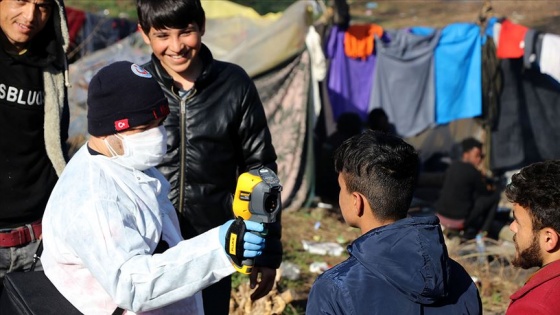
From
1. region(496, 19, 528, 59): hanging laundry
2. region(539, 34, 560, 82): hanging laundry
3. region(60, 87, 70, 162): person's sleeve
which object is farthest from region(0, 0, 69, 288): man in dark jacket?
region(496, 19, 528, 59): hanging laundry

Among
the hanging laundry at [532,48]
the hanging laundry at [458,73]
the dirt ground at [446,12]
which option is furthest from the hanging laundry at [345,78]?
the dirt ground at [446,12]

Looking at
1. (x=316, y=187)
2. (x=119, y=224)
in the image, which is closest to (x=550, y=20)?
(x=316, y=187)

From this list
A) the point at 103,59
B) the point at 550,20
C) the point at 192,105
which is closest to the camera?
the point at 192,105

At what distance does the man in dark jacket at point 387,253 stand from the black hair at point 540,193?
40cm

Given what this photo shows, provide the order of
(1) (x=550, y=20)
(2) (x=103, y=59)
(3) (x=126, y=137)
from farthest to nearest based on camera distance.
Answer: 1. (1) (x=550, y=20)
2. (2) (x=103, y=59)
3. (3) (x=126, y=137)

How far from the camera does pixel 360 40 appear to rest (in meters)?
9.60

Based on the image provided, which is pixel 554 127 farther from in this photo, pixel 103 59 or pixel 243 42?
pixel 103 59

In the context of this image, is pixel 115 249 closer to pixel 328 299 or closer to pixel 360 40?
pixel 328 299

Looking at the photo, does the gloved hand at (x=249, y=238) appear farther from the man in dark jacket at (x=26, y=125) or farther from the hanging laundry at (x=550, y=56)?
the hanging laundry at (x=550, y=56)

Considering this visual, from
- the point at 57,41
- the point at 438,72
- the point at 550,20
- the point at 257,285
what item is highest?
the point at 57,41

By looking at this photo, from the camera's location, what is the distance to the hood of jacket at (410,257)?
98.7 inches

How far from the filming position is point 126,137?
2.70 meters

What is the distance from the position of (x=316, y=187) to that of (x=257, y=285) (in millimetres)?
6299

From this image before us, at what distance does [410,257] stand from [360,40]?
7.29m
